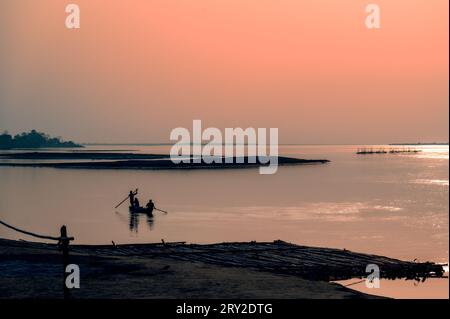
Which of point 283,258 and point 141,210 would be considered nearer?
point 283,258

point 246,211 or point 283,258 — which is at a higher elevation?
point 246,211

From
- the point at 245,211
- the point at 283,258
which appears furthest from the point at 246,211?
the point at 283,258

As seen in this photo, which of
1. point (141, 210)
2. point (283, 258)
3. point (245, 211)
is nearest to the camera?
point (283, 258)

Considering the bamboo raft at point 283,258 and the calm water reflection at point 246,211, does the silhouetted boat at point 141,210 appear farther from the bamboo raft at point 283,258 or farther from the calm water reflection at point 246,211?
the bamboo raft at point 283,258

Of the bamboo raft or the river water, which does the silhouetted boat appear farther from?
the bamboo raft

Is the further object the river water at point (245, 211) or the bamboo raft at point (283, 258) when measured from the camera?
the river water at point (245, 211)

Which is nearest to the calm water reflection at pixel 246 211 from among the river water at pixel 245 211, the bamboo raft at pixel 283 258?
the river water at pixel 245 211

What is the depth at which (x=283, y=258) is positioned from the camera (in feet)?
80.9

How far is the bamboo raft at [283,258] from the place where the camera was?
22766 millimetres

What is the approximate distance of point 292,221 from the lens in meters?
49.7

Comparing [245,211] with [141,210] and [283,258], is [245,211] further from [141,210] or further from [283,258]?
[283,258]
